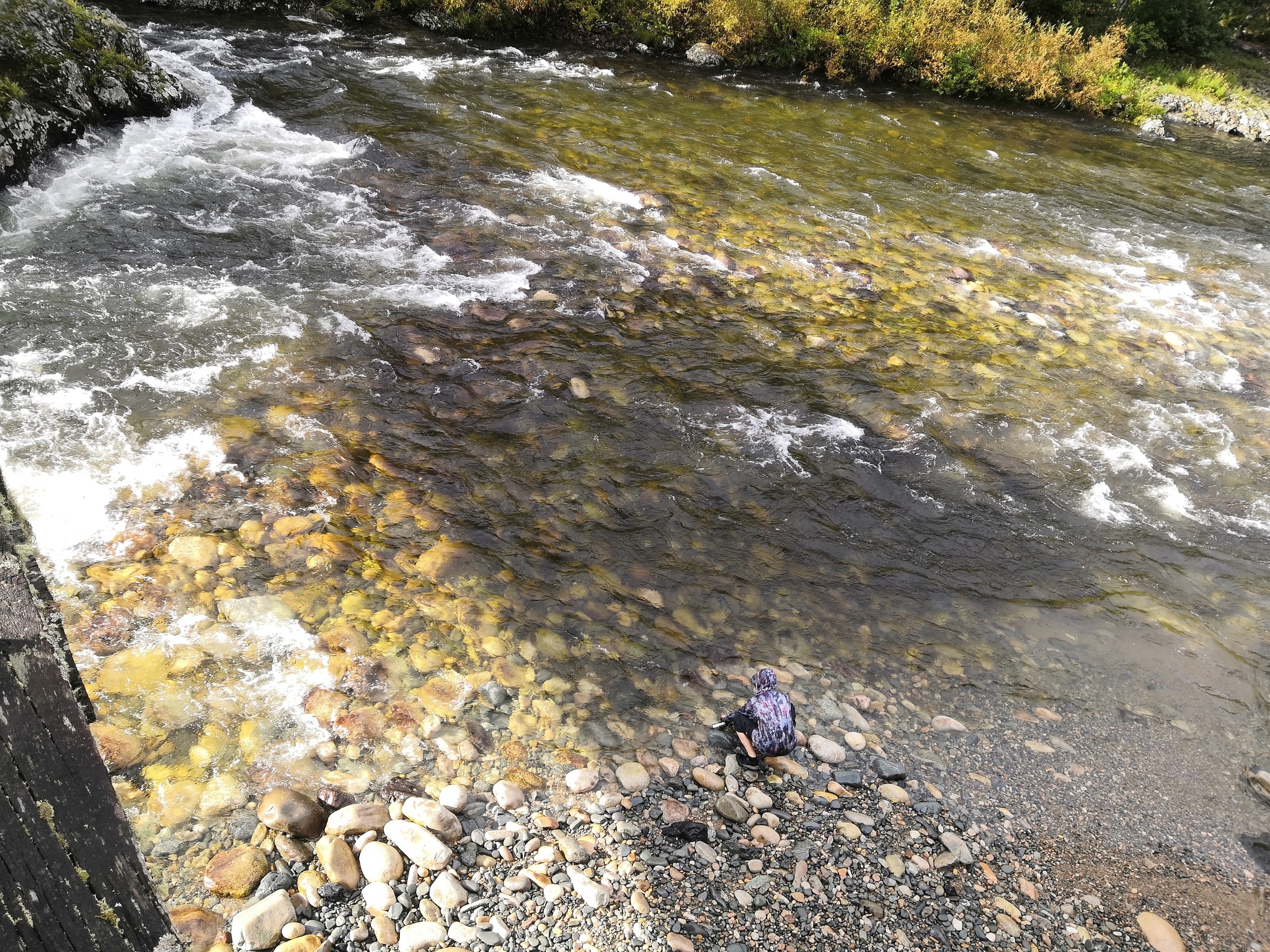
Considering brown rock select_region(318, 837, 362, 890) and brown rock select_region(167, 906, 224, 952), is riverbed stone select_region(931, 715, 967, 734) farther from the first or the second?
brown rock select_region(167, 906, 224, 952)

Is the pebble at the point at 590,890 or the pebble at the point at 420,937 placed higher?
the pebble at the point at 420,937

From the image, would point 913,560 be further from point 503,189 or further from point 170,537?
point 503,189

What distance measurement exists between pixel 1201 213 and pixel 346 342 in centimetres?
1624

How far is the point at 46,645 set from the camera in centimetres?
132

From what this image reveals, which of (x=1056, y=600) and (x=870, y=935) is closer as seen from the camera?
(x=870, y=935)

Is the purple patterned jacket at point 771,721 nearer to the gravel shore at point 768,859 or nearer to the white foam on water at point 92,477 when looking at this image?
the gravel shore at point 768,859

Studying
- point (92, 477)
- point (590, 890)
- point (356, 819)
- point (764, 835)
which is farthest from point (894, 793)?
point (92, 477)

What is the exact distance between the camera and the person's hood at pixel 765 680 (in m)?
5.21

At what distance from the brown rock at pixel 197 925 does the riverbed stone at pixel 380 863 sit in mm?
662

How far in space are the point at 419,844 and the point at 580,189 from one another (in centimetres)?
1029

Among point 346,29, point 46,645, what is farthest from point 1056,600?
point 346,29

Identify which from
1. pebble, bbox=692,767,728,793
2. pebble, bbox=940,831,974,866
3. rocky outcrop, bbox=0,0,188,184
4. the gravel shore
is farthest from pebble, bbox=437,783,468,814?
rocky outcrop, bbox=0,0,188,184

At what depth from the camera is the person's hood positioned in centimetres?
521

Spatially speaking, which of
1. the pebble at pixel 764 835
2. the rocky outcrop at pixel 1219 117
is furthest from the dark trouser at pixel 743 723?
the rocky outcrop at pixel 1219 117
